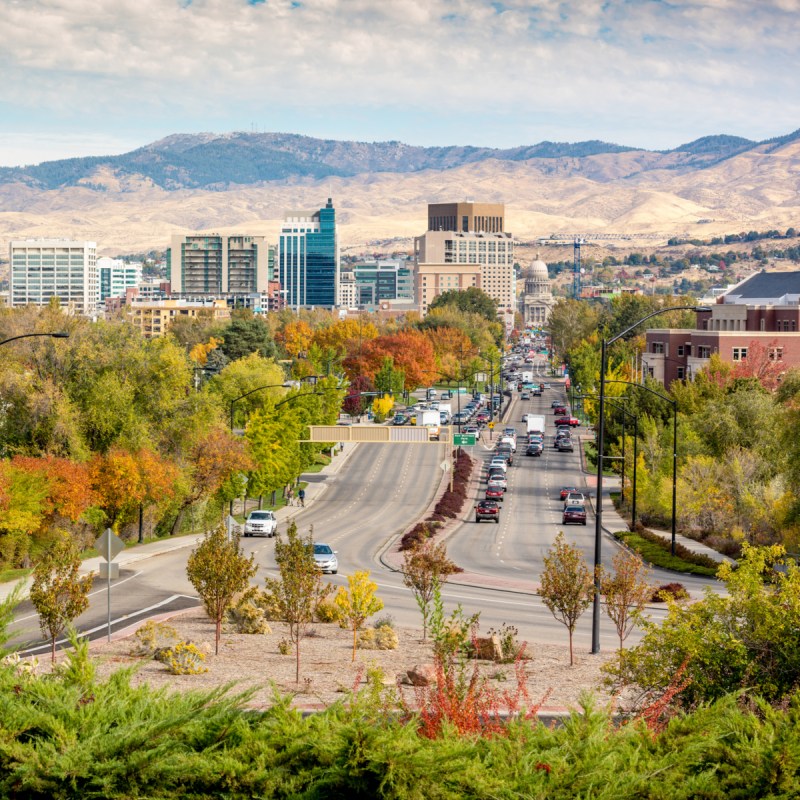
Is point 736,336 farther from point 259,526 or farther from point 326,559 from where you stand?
point 326,559

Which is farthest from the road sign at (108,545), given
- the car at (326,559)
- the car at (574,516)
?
the car at (574,516)

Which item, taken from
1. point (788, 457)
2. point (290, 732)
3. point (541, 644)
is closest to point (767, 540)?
point (788, 457)

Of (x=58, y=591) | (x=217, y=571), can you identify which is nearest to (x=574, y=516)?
(x=217, y=571)

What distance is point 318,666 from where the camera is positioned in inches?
1088

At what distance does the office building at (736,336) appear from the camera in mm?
93688

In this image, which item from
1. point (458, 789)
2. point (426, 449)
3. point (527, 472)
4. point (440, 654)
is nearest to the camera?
point (458, 789)

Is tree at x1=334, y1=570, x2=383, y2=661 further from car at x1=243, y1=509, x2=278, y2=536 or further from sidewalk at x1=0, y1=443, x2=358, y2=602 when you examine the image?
car at x1=243, y1=509, x2=278, y2=536

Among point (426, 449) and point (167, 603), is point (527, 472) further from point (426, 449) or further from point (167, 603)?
point (167, 603)

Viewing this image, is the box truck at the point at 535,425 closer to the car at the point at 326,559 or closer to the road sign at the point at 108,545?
the car at the point at 326,559

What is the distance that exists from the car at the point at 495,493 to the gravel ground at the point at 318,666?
41220mm

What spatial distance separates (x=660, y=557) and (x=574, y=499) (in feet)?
64.2

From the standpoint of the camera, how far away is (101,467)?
5106 centimetres

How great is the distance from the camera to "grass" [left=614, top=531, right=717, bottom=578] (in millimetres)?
→ 47781

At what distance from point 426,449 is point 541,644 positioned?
233 feet
